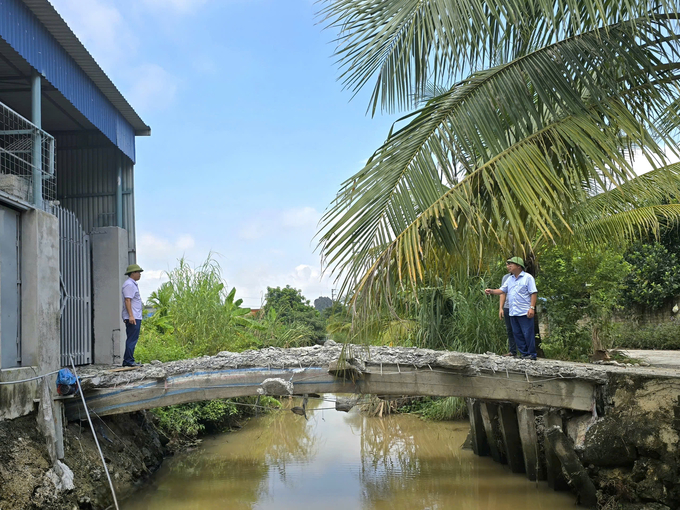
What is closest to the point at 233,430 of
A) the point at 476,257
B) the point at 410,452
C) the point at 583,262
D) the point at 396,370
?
the point at 410,452

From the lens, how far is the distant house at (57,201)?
6.45 m

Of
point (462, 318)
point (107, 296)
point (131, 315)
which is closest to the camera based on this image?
point (131, 315)

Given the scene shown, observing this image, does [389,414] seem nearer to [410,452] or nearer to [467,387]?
[410,452]

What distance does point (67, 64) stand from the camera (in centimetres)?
910

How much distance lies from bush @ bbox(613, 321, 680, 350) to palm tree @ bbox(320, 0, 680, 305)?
1019cm

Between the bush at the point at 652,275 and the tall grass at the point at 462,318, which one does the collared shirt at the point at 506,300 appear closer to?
the tall grass at the point at 462,318

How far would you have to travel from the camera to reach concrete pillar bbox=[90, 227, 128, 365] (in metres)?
10.4

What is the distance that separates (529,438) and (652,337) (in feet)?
28.5

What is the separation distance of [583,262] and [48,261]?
26.1 ft

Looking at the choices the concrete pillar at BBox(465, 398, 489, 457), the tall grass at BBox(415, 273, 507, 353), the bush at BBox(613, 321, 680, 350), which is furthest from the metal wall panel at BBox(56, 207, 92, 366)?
the bush at BBox(613, 321, 680, 350)

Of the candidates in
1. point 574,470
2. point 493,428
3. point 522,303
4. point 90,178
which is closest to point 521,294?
point 522,303

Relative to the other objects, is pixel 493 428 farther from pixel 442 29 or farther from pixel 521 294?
pixel 442 29

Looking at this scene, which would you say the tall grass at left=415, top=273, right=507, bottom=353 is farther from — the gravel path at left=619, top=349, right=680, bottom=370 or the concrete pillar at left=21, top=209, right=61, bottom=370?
the concrete pillar at left=21, top=209, right=61, bottom=370

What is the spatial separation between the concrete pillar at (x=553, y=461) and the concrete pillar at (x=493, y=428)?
46.8 inches
